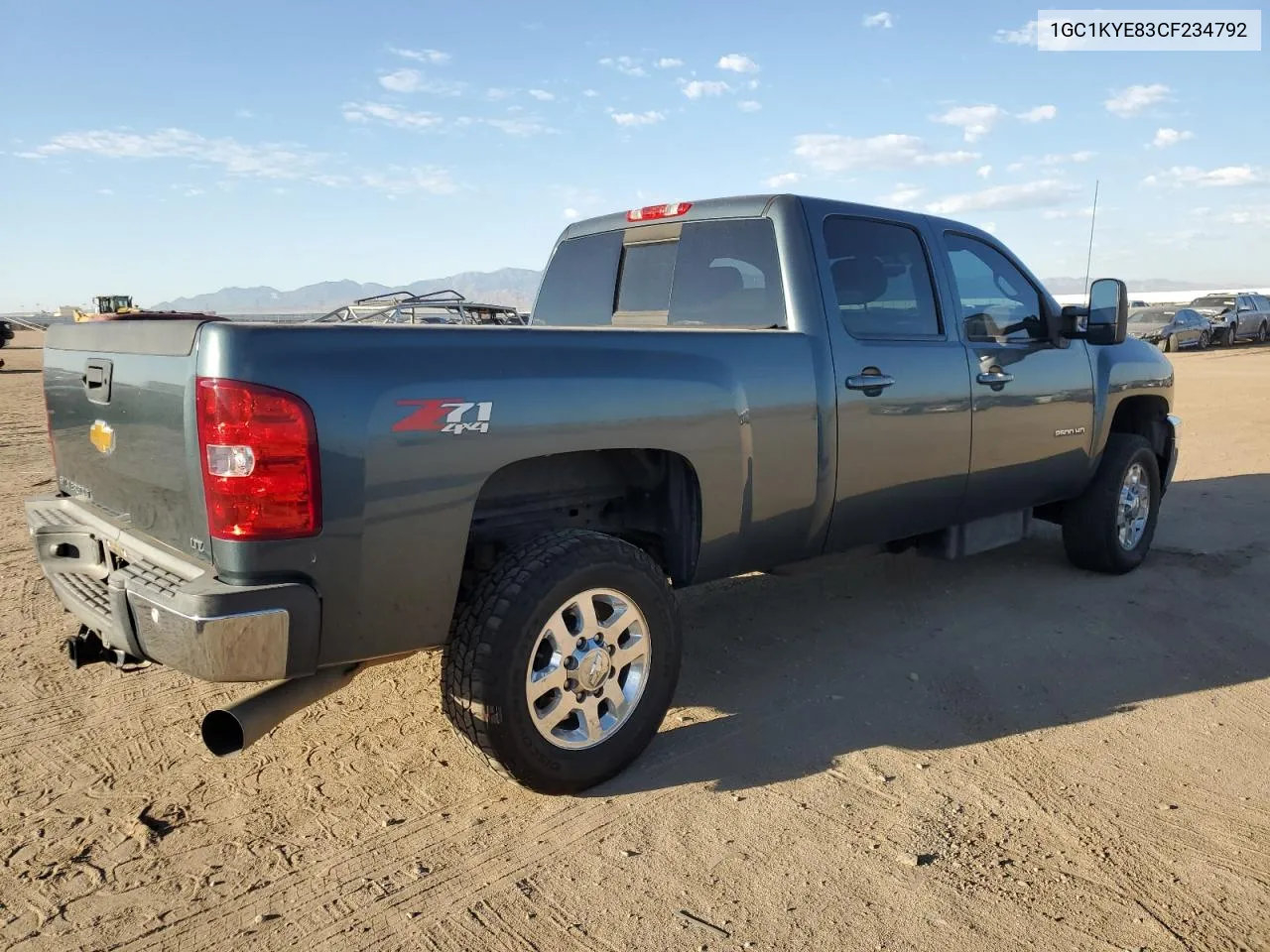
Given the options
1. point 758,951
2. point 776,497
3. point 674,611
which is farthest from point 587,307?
point 758,951

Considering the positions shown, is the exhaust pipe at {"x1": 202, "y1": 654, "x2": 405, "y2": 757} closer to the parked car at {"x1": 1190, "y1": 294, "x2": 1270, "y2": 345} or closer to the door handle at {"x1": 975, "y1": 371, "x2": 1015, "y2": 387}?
the door handle at {"x1": 975, "y1": 371, "x2": 1015, "y2": 387}

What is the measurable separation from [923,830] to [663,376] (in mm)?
1661

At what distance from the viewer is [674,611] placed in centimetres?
345

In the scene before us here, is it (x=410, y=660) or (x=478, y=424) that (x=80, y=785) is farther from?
(x=478, y=424)

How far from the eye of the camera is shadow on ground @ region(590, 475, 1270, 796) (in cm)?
368

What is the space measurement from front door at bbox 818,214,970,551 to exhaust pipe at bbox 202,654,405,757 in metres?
2.08

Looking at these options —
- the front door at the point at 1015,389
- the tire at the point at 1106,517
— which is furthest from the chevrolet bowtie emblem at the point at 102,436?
the tire at the point at 1106,517

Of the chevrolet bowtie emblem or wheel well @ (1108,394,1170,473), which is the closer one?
the chevrolet bowtie emblem

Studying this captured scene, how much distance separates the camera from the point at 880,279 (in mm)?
4430

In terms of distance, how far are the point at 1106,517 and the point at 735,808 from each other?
3.52 m

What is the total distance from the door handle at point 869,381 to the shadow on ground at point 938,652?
104 centimetres

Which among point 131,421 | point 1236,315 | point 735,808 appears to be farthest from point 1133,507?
point 1236,315

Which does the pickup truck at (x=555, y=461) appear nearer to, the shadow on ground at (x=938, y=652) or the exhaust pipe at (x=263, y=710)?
the exhaust pipe at (x=263, y=710)

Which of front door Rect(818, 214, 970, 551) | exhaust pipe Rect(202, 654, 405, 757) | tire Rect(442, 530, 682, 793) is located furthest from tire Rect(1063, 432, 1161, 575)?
exhaust pipe Rect(202, 654, 405, 757)
